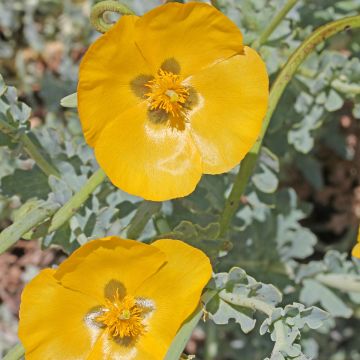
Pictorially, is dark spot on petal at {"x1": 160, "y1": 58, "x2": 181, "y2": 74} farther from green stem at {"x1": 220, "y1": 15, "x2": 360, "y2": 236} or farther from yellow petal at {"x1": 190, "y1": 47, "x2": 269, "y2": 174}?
green stem at {"x1": 220, "y1": 15, "x2": 360, "y2": 236}

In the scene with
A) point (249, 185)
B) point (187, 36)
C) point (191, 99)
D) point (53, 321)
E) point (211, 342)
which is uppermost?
point (187, 36)

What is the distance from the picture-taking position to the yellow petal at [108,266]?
1816mm

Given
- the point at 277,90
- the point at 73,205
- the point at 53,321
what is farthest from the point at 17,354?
the point at 277,90

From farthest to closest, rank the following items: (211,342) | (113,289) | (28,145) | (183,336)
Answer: (211,342)
(28,145)
(113,289)
(183,336)

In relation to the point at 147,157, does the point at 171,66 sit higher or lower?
higher

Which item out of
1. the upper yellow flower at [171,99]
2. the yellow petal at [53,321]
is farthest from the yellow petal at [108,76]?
the yellow petal at [53,321]

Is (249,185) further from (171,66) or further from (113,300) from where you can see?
(113,300)

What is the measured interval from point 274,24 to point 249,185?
1.79ft

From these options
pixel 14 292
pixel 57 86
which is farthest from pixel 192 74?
pixel 14 292

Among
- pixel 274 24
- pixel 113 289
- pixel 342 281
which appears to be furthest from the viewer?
pixel 342 281

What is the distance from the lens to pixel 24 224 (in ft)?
6.27

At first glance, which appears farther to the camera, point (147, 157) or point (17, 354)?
point (147, 157)

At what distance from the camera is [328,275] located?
267cm

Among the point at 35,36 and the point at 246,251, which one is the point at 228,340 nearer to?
the point at 246,251
